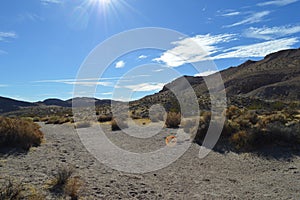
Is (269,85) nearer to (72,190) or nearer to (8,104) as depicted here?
(72,190)

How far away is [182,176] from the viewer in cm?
852

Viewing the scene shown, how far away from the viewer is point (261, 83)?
79.1 meters

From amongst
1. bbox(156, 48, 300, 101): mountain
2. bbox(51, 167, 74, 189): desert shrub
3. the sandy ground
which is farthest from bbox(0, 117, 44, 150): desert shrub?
bbox(156, 48, 300, 101): mountain

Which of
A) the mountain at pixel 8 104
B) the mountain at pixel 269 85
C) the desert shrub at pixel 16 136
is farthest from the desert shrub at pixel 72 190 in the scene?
the mountain at pixel 8 104

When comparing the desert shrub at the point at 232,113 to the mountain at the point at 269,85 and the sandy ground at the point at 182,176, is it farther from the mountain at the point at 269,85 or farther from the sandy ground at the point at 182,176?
the mountain at the point at 269,85

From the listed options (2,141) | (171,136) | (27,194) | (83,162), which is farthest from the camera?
(171,136)

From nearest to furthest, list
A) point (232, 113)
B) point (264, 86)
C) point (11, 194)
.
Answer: point (11, 194), point (232, 113), point (264, 86)

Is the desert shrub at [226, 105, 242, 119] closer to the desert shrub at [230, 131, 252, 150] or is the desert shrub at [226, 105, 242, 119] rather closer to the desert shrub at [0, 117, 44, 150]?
the desert shrub at [230, 131, 252, 150]

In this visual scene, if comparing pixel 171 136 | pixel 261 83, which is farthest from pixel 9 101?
pixel 171 136

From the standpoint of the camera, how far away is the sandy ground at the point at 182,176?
22.6 ft

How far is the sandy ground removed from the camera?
688 cm

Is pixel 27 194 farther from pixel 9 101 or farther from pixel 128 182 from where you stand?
pixel 9 101

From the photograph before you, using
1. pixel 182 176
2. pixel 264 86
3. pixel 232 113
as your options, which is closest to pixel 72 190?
pixel 182 176

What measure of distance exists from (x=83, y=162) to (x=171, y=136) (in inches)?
284
